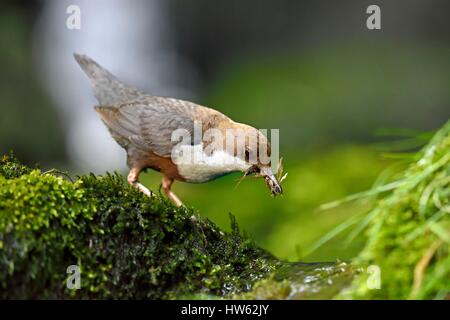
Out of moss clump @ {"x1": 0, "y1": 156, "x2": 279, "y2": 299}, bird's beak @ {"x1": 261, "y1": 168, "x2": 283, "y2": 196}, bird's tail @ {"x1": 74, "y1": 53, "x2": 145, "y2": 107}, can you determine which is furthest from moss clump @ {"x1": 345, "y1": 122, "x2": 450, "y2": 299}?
bird's tail @ {"x1": 74, "y1": 53, "x2": 145, "y2": 107}

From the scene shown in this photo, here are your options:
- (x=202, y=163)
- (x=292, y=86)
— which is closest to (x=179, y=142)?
(x=202, y=163)

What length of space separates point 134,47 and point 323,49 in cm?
303

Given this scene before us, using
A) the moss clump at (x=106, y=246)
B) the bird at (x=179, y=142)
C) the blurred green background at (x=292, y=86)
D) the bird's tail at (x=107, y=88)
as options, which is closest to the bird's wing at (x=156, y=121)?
the bird at (x=179, y=142)

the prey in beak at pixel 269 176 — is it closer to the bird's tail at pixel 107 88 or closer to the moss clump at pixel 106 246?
the moss clump at pixel 106 246

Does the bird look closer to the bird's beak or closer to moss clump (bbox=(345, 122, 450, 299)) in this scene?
the bird's beak

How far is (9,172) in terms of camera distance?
146 inches

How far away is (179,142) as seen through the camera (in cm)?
469

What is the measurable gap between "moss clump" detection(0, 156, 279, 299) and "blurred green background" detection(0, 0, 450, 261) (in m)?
3.30

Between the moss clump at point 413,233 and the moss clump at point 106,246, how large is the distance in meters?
0.86

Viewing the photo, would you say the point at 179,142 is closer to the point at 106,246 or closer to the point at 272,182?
the point at 272,182

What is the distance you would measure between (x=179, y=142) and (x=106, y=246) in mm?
1547

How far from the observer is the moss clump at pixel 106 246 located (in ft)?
9.95

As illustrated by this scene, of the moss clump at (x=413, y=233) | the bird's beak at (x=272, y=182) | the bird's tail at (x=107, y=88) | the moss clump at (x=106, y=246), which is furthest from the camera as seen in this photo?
the bird's tail at (x=107, y=88)

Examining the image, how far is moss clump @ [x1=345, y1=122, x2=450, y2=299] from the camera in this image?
2617mm
